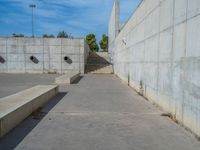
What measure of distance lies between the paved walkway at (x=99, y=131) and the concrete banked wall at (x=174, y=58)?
43cm

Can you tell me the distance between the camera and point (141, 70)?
10398mm

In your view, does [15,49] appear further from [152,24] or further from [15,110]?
[15,110]

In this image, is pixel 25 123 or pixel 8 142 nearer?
pixel 8 142

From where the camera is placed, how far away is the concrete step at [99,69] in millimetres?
26905

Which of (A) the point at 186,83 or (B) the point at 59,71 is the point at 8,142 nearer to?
(A) the point at 186,83

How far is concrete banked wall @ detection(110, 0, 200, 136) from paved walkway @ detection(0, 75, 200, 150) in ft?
1.41

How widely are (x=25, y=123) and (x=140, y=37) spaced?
22.6ft

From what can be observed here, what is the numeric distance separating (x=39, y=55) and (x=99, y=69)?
648 cm

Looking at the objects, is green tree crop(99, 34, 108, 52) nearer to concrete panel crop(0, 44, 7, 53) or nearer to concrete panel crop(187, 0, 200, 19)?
concrete panel crop(0, 44, 7, 53)

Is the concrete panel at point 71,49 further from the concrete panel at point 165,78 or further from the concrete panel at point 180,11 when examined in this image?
the concrete panel at point 180,11

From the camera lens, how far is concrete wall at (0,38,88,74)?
25188 millimetres

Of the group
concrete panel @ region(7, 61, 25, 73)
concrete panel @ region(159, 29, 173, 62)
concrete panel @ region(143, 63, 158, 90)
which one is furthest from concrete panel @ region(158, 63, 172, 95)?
concrete panel @ region(7, 61, 25, 73)

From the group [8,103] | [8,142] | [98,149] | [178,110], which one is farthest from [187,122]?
[8,103]

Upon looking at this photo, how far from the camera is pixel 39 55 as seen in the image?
25391 mm
